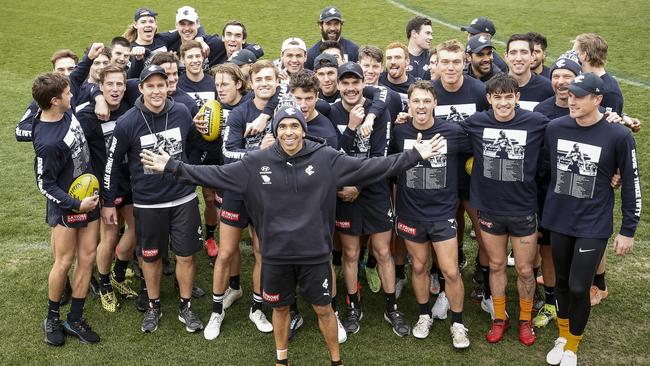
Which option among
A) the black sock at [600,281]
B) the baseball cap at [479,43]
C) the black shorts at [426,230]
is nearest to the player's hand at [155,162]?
the black shorts at [426,230]

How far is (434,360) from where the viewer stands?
5957 mm

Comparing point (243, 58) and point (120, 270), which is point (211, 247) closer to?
point (120, 270)

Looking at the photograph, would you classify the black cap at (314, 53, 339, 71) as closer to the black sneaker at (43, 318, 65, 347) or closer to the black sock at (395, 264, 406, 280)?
the black sock at (395, 264, 406, 280)

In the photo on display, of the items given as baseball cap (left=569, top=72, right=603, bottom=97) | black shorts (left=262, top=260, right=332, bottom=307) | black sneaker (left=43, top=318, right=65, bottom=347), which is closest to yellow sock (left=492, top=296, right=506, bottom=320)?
black shorts (left=262, top=260, right=332, bottom=307)

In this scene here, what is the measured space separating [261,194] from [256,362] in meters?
1.65

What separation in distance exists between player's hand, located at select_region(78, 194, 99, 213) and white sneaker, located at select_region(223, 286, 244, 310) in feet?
5.23

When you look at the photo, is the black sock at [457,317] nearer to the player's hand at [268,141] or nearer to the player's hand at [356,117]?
the player's hand at [356,117]

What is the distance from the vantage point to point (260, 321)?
6520 mm

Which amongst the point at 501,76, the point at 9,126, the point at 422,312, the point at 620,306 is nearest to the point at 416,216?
the point at 422,312

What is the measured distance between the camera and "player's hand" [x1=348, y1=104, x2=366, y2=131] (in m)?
5.93

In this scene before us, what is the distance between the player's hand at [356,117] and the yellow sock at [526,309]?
214 centimetres

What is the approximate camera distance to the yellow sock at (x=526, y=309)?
6.24 m

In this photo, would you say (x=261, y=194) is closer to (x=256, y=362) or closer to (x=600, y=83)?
(x=256, y=362)

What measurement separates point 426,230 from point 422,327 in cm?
92
